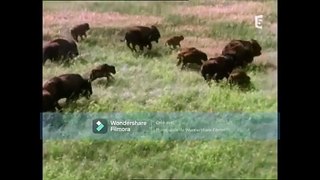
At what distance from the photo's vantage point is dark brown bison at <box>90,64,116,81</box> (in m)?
1.82

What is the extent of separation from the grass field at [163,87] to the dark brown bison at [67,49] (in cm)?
2

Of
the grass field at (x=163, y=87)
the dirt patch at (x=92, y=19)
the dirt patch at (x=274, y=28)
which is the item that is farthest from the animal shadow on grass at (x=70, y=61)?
the dirt patch at (x=274, y=28)

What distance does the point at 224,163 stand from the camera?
1.76 m

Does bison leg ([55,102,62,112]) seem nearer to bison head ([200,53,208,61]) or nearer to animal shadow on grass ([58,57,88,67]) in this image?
animal shadow on grass ([58,57,88,67])

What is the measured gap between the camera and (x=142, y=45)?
183 cm

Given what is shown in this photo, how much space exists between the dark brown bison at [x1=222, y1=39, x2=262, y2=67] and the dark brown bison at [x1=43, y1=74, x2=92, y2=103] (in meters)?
0.47

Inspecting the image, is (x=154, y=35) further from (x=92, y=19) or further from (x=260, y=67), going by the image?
(x=260, y=67)

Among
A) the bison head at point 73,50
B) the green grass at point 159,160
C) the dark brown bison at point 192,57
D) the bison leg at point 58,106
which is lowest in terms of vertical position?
the green grass at point 159,160

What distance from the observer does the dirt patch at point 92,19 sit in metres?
1.82

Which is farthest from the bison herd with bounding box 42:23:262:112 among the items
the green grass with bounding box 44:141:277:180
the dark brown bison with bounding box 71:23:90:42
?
the green grass with bounding box 44:141:277:180

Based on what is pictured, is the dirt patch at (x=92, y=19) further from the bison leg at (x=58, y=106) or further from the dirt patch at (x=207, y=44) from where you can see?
the bison leg at (x=58, y=106)
